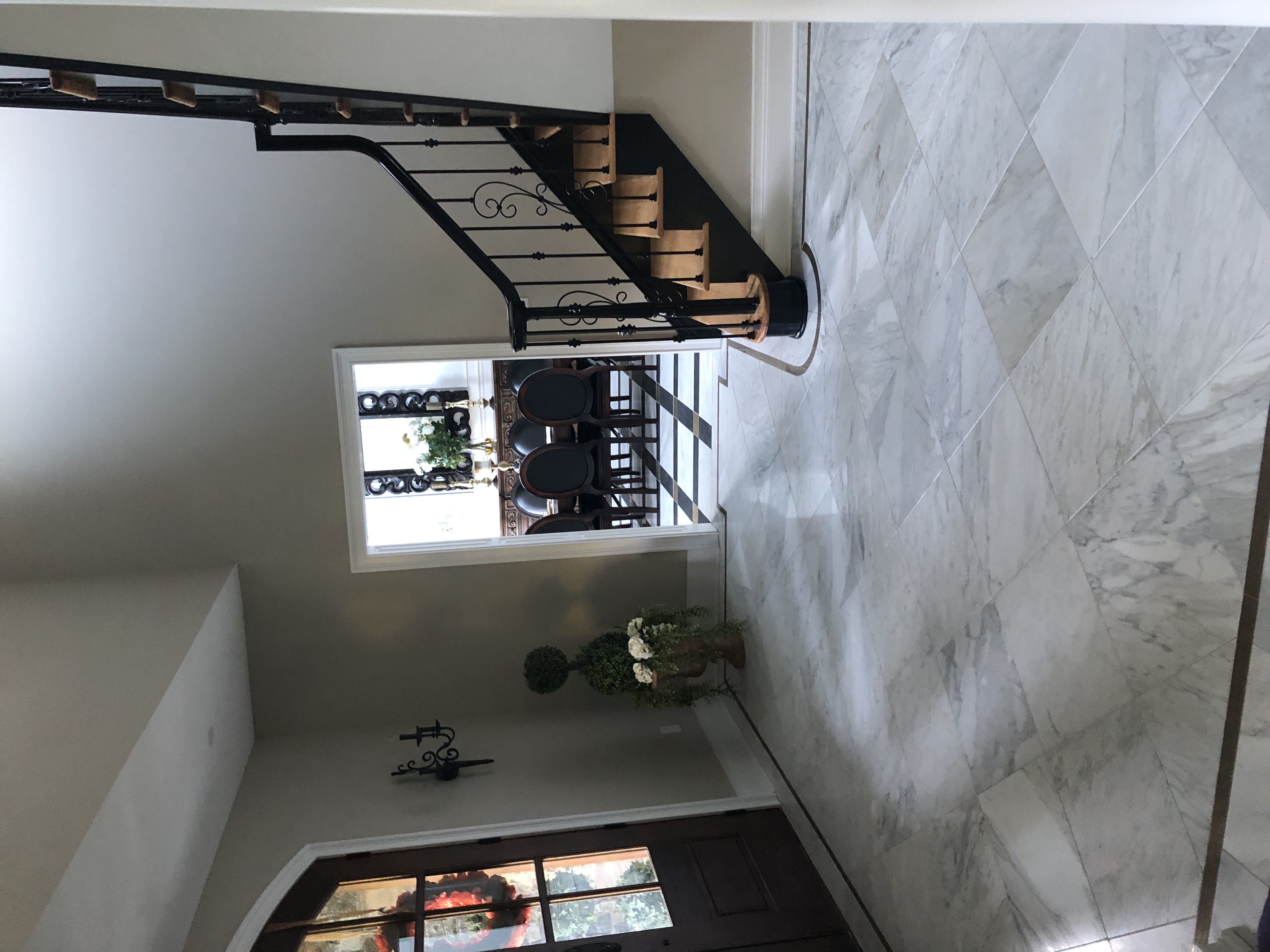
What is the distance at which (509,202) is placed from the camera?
4.62 m

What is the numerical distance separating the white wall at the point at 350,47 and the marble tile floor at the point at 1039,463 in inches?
40.3

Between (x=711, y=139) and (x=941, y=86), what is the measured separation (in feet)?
4.98

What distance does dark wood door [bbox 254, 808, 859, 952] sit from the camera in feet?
12.1

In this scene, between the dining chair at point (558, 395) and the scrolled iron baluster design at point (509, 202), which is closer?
the scrolled iron baluster design at point (509, 202)

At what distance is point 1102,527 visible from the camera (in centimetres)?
207

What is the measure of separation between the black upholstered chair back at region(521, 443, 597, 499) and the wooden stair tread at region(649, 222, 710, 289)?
8.35ft

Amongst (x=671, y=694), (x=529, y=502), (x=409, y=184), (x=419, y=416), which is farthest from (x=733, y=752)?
(x=419, y=416)

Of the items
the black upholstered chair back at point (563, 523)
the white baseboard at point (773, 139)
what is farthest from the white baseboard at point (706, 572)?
the white baseboard at point (773, 139)

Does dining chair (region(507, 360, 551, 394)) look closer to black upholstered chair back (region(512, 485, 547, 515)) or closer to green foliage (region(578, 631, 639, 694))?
black upholstered chair back (region(512, 485, 547, 515))

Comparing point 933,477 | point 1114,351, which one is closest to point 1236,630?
point 1114,351

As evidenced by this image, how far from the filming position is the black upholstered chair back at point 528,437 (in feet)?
22.3

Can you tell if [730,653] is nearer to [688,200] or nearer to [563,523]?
[563,523]

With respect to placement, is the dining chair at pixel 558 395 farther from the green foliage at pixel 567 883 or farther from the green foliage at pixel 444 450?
the green foliage at pixel 567 883

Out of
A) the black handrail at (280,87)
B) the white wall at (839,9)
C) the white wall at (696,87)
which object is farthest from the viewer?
the white wall at (696,87)
